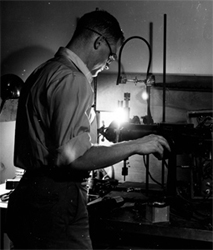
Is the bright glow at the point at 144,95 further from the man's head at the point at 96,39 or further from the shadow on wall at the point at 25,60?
the man's head at the point at 96,39

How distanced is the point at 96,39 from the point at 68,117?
1.48 ft

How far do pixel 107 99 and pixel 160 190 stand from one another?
828 mm

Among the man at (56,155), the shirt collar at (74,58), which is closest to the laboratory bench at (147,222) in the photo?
the man at (56,155)

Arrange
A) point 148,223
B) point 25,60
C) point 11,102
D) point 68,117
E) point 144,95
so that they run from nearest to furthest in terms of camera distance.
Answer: point 68,117
point 148,223
point 144,95
point 11,102
point 25,60

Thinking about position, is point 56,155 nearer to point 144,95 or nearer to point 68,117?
point 68,117

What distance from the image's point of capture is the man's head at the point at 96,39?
56.9 inches

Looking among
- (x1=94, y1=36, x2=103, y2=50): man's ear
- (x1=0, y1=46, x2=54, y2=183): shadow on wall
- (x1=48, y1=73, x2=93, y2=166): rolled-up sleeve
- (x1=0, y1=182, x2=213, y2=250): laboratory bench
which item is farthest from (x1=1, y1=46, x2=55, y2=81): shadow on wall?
(x1=48, y1=73, x2=93, y2=166): rolled-up sleeve

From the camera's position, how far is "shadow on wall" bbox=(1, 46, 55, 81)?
113 inches

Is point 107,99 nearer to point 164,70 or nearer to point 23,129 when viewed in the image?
point 164,70

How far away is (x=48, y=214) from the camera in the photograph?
127cm

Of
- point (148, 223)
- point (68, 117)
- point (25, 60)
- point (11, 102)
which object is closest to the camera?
point (68, 117)

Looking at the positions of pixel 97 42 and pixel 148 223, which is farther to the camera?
pixel 148 223

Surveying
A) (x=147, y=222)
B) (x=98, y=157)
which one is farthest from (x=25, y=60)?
(x=98, y=157)

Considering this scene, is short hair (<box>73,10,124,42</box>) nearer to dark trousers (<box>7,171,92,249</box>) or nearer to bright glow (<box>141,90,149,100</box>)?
dark trousers (<box>7,171,92,249</box>)
